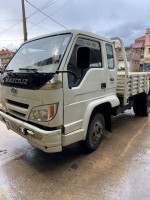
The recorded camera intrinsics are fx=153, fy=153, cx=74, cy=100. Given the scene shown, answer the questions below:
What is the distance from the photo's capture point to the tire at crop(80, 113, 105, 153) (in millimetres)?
2838

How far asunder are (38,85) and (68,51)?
2.26 feet

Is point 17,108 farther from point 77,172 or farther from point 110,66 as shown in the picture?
point 110,66

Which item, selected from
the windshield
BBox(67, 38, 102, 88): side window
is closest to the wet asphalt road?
BBox(67, 38, 102, 88): side window

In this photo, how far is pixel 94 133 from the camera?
2994mm

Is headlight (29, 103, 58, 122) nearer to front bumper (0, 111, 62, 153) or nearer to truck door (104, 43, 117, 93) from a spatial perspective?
front bumper (0, 111, 62, 153)

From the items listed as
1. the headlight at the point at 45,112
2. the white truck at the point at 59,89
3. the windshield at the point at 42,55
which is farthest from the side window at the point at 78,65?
the headlight at the point at 45,112

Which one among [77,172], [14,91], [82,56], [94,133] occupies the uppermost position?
[82,56]

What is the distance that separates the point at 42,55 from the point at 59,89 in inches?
31.5

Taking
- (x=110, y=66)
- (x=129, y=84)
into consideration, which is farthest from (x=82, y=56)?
(x=129, y=84)

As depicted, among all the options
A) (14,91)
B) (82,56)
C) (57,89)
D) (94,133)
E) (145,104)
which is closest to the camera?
(57,89)

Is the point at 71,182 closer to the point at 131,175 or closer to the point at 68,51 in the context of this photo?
the point at 131,175

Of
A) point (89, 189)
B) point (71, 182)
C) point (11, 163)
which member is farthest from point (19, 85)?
point (89, 189)

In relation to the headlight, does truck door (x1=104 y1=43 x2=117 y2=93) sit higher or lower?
higher

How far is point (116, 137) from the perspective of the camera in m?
3.80
